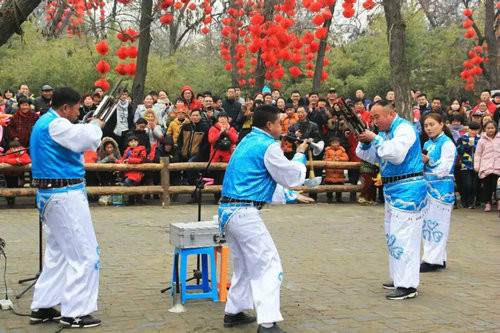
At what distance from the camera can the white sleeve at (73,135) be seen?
5887mm

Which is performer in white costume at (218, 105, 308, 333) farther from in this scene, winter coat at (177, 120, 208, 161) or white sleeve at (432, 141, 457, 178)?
winter coat at (177, 120, 208, 161)

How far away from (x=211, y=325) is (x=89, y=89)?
1856cm

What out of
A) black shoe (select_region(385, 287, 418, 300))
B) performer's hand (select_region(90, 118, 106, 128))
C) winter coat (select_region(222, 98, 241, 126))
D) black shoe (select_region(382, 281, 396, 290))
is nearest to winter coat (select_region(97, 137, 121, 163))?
winter coat (select_region(222, 98, 241, 126))

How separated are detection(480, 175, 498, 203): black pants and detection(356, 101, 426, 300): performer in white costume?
6.84 m

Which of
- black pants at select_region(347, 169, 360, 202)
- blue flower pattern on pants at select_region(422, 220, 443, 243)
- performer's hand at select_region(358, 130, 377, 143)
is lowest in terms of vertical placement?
blue flower pattern on pants at select_region(422, 220, 443, 243)

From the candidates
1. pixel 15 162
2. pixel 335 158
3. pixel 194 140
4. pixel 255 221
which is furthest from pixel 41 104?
pixel 255 221

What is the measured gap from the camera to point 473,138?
13.8m

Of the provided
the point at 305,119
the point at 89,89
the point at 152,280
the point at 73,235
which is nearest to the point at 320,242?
the point at 152,280

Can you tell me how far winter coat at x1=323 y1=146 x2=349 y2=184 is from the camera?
14457 millimetres

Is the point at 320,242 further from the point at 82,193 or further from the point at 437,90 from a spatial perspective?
the point at 437,90

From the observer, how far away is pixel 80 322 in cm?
596

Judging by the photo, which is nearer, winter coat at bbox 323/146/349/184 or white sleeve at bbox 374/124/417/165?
white sleeve at bbox 374/124/417/165

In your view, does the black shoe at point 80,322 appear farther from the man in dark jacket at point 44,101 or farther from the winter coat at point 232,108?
the winter coat at point 232,108

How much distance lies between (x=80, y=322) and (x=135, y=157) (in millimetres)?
7592
